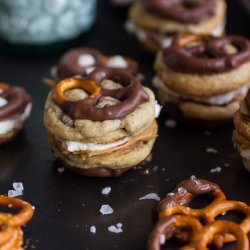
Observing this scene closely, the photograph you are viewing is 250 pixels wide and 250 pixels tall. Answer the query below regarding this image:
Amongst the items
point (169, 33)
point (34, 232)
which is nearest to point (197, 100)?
point (169, 33)

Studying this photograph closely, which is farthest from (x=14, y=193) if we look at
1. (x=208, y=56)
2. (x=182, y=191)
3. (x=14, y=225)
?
(x=208, y=56)

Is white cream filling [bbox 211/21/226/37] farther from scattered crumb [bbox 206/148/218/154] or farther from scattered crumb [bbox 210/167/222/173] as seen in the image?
scattered crumb [bbox 210/167/222/173]

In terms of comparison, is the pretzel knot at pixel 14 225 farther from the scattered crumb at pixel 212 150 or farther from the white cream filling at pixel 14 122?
the scattered crumb at pixel 212 150

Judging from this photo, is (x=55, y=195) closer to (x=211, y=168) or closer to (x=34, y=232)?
(x=34, y=232)

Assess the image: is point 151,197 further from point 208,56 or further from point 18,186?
point 208,56

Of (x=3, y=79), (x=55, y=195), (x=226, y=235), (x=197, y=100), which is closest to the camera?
(x=226, y=235)

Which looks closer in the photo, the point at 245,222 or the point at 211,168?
the point at 245,222

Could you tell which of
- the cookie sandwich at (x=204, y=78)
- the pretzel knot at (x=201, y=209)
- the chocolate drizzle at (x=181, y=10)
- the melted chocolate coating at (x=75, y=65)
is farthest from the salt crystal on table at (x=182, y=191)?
the chocolate drizzle at (x=181, y=10)
